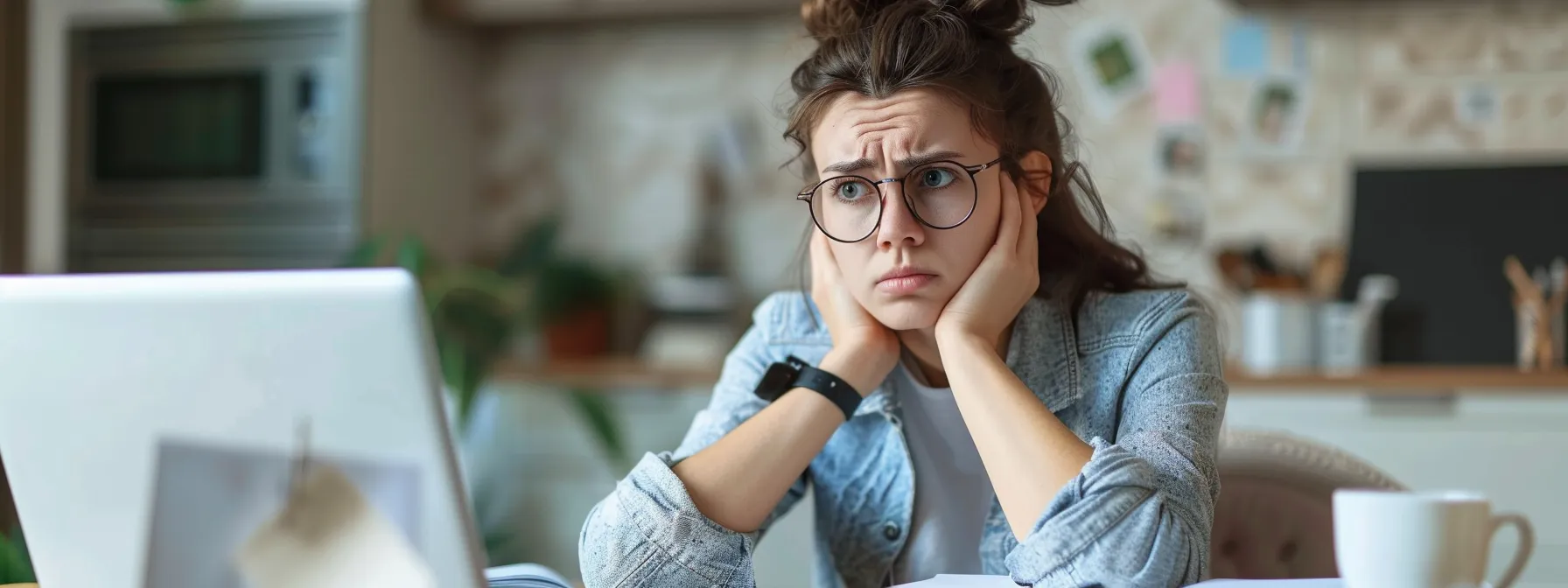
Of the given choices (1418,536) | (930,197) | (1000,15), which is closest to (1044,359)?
(930,197)

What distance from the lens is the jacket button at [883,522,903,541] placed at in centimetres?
129

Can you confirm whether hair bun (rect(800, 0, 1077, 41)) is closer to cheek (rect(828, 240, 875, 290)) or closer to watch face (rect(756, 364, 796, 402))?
cheek (rect(828, 240, 875, 290))

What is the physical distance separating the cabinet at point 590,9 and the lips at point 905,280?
206cm

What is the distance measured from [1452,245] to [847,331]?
7.11ft

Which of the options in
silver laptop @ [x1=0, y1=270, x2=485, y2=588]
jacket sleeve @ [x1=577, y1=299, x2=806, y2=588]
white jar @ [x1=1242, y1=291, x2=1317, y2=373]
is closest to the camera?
silver laptop @ [x1=0, y1=270, x2=485, y2=588]

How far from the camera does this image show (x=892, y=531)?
129 cm

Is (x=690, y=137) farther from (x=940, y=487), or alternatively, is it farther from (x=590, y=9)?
(x=940, y=487)

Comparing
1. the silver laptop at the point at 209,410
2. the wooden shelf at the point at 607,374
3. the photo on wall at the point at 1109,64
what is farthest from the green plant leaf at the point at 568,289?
the silver laptop at the point at 209,410

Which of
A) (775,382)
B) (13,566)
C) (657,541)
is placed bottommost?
(13,566)

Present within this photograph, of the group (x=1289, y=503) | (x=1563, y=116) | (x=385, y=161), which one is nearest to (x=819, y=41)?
(x=1289, y=503)

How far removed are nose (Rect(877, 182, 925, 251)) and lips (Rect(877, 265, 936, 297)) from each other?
0.08 ft

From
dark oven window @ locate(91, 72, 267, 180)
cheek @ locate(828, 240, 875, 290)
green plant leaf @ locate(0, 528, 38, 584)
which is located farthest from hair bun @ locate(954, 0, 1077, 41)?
dark oven window @ locate(91, 72, 267, 180)

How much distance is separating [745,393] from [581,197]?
2277 millimetres

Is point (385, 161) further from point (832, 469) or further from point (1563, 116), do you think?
point (1563, 116)
